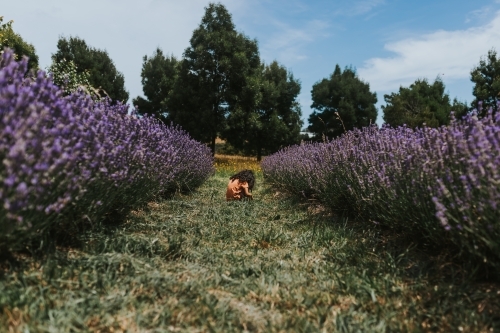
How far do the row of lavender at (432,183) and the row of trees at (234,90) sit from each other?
10685 mm

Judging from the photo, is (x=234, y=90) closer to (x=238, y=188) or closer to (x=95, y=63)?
(x=95, y=63)

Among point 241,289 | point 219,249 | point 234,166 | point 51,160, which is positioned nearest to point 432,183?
point 241,289

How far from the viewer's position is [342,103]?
95.0 feet

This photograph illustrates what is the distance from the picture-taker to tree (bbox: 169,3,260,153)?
18844 mm

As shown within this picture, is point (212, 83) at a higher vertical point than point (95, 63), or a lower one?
lower

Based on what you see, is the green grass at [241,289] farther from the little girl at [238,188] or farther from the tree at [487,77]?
the tree at [487,77]

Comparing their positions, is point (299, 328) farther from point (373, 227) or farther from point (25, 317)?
point (373, 227)

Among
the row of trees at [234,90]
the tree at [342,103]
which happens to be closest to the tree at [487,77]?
the row of trees at [234,90]

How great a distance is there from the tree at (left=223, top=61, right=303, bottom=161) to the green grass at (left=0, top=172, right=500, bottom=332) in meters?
11.2

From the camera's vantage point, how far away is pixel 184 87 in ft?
64.1

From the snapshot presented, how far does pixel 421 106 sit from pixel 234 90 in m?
15.7

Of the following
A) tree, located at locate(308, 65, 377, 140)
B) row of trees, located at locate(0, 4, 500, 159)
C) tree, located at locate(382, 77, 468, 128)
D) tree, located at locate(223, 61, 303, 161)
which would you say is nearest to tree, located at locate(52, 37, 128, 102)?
row of trees, located at locate(0, 4, 500, 159)

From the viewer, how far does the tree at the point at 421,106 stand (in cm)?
2491

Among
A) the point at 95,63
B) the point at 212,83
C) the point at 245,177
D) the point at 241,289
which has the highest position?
the point at 95,63
